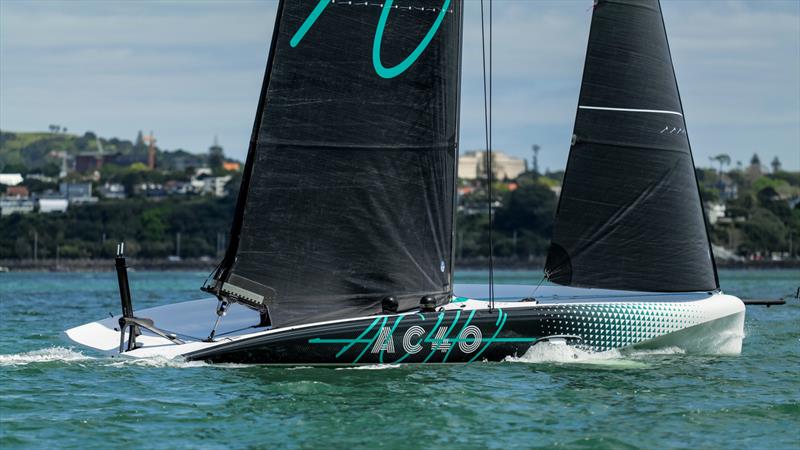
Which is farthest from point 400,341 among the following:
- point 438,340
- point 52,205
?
point 52,205

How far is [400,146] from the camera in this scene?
20000mm

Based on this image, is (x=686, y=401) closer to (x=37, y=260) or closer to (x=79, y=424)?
(x=79, y=424)

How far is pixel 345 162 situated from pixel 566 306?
3616 mm

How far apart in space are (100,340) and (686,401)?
8336 millimetres

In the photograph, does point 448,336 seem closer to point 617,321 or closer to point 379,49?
point 617,321

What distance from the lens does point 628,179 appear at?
2145cm

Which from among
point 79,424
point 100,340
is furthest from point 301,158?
point 79,424

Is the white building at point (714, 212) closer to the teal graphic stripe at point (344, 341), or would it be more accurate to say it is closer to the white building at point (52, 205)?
the white building at point (52, 205)

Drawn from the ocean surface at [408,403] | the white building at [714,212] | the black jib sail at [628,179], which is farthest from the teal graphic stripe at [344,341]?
the white building at [714,212]

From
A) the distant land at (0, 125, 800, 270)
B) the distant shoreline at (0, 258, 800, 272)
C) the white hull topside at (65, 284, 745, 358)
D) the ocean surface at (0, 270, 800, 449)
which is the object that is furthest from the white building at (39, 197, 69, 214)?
the ocean surface at (0, 270, 800, 449)

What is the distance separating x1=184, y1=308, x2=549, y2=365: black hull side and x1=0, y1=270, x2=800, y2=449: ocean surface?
0.17 meters

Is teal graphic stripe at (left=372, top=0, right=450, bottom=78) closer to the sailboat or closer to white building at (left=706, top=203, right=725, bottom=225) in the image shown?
the sailboat

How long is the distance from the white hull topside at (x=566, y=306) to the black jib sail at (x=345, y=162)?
2.49 ft

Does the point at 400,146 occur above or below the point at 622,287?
above
